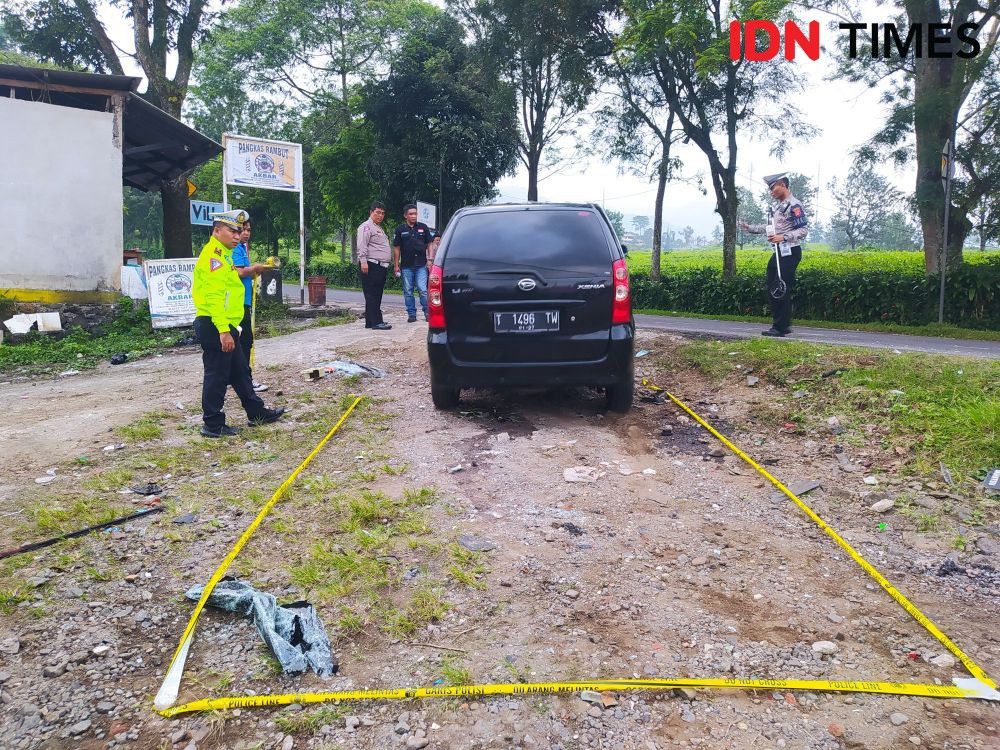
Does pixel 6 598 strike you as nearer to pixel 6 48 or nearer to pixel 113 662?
pixel 113 662

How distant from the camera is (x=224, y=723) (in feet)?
8.26

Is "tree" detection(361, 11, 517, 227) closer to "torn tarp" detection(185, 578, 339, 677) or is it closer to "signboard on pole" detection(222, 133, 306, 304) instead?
"signboard on pole" detection(222, 133, 306, 304)

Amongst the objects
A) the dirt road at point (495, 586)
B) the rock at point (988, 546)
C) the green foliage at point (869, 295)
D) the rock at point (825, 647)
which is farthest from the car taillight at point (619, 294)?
the green foliage at point (869, 295)

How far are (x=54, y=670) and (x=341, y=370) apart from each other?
18.3 ft

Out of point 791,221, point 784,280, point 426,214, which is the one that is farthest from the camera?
point 426,214

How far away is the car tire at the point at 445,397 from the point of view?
6061mm

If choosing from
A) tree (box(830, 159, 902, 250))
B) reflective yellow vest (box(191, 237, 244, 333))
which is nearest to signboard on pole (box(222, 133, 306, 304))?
reflective yellow vest (box(191, 237, 244, 333))

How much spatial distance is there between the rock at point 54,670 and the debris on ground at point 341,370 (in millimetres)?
5339

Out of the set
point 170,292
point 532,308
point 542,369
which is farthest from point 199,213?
point 542,369

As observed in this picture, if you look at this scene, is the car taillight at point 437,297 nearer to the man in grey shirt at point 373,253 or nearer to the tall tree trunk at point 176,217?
the man in grey shirt at point 373,253

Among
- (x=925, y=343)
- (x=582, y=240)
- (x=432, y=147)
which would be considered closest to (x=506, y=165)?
(x=432, y=147)

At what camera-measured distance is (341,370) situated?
Result: 8297 millimetres

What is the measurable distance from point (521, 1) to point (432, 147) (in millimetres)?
7739

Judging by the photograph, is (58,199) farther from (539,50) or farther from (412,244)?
(539,50)
